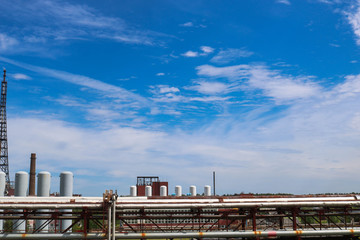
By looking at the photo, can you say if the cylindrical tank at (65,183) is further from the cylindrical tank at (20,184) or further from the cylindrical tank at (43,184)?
the cylindrical tank at (20,184)

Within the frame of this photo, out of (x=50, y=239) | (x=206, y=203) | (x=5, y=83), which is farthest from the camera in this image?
(x=5, y=83)

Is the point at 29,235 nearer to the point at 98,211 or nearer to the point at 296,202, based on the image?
the point at 98,211

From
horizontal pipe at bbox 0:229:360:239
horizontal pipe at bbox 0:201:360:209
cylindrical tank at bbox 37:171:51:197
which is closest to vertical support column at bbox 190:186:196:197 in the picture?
cylindrical tank at bbox 37:171:51:197

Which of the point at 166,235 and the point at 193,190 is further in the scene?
the point at 193,190

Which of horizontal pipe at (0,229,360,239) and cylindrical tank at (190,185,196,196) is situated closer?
horizontal pipe at (0,229,360,239)

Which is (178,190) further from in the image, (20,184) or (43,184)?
(20,184)

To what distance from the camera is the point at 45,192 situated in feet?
105

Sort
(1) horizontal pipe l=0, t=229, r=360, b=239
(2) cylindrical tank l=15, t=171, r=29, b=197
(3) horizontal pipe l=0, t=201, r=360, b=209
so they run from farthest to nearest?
1. (2) cylindrical tank l=15, t=171, r=29, b=197
2. (3) horizontal pipe l=0, t=201, r=360, b=209
3. (1) horizontal pipe l=0, t=229, r=360, b=239

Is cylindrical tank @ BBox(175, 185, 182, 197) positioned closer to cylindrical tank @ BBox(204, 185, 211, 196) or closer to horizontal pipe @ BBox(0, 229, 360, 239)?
cylindrical tank @ BBox(204, 185, 211, 196)

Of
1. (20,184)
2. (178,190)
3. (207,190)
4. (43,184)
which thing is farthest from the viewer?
(178,190)

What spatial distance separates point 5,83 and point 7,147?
14.2m

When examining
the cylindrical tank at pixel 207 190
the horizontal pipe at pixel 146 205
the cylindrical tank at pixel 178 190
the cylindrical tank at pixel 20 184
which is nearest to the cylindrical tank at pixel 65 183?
the cylindrical tank at pixel 20 184

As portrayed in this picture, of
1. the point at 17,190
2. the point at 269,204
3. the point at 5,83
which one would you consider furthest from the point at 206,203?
the point at 5,83

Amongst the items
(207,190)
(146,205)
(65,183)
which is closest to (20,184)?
(65,183)
